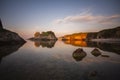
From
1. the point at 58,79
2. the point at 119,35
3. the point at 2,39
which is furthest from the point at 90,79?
the point at 119,35

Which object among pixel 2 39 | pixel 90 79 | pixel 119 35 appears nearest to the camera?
pixel 90 79

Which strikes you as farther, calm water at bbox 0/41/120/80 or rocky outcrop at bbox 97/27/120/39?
rocky outcrop at bbox 97/27/120/39

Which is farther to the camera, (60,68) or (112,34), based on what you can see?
(112,34)

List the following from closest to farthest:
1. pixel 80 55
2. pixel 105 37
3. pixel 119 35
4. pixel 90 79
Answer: pixel 90 79
pixel 80 55
pixel 119 35
pixel 105 37

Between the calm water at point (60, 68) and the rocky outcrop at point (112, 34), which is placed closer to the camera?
the calm water at point (60, 68)

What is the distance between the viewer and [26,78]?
11461mm

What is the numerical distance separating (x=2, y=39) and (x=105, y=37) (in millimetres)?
125668

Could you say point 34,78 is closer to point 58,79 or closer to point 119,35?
point 58,79

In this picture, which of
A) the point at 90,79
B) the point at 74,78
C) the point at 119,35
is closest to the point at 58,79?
the point at 74,78

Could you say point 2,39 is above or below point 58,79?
above

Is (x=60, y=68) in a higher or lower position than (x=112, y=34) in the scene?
lower

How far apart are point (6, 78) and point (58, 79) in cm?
649

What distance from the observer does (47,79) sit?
11.2 m

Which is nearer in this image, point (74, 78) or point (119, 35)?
point (74, 78)
